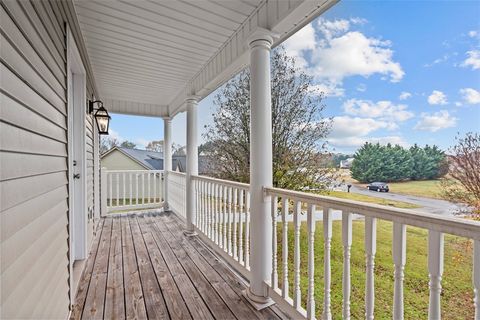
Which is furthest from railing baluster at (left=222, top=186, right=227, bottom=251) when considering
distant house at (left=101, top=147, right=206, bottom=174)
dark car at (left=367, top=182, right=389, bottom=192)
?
distant house at (left=101, top=147, right=206, bottom=174)

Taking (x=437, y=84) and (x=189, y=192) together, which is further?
(x=189, y=192)

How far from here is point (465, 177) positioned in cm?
138

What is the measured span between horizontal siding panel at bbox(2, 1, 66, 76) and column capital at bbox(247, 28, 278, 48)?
140 cm

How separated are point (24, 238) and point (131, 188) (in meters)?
4.97

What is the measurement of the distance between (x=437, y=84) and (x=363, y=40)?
707 mm

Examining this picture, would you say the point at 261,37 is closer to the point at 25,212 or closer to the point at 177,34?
the point at 177,34

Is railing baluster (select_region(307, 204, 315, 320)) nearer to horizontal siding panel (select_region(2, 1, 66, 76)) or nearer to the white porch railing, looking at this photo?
the white porch railing

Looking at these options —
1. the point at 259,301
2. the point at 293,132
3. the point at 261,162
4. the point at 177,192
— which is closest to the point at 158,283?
the point at 259,301

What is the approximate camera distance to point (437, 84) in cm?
137

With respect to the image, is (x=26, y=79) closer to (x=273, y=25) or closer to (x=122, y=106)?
(x=273, y=25)

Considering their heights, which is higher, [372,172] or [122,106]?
[122,106]

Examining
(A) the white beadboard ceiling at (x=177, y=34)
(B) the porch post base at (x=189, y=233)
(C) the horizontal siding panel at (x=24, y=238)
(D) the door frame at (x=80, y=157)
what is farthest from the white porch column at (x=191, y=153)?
(C) the horizontal siding panel at (x=24, y=238)

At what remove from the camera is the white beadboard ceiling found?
2.02 m

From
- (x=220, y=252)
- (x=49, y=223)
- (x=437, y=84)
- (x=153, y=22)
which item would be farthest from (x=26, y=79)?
(x=220, y=252)
